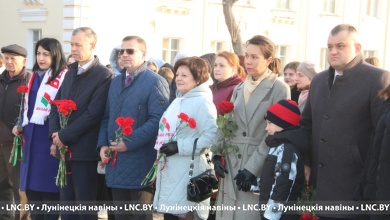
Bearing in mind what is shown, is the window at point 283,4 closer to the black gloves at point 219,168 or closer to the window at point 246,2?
the window at point 246,2

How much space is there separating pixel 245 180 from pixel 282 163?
44cm

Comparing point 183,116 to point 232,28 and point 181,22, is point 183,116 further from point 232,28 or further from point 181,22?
point 181,22

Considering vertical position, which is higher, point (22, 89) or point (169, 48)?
point (169, 48)

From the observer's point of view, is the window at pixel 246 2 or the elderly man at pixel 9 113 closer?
the elderly man at pixel 9 113

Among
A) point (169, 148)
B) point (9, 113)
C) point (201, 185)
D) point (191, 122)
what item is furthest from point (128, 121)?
point (9, 113)

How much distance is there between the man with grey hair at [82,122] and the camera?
22.7ft

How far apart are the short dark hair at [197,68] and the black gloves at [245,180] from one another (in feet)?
4.11

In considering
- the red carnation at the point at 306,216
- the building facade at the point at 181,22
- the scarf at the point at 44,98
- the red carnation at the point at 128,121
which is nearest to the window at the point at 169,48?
the building facade at the point at 181,22

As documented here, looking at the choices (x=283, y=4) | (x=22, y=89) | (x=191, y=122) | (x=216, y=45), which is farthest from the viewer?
(x=283, y=4)

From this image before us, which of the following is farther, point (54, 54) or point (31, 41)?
point (31, 41)

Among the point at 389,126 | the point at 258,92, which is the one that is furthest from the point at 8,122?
the point at 389,126

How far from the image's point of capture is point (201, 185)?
A: 20.0 ft

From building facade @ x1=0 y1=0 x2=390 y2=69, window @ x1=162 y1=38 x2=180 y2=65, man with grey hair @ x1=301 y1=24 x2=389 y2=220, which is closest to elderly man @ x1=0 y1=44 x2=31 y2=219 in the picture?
man with grey hair @ x1=301 y1=24 x2=389 y2=220

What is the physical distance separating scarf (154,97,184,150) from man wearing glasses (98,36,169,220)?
17 cm
